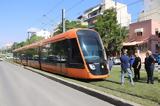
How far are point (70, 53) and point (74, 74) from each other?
1341 millimetres

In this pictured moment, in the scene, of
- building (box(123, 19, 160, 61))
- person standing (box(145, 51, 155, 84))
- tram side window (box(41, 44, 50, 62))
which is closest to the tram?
person standing (box(145, 51, 155, 84))

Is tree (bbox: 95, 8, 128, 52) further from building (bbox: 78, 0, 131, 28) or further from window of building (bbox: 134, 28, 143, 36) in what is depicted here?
building (bbox: 78, 0, 131, 28)

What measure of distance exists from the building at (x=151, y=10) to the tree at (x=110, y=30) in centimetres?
1325

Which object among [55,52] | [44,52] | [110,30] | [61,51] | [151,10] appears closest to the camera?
[61,51]

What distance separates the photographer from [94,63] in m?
22.3

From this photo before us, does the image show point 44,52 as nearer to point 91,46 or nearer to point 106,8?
point 91,46

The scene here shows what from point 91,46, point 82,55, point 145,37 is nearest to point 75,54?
point 82,55

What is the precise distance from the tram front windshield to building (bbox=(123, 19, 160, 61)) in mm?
39674

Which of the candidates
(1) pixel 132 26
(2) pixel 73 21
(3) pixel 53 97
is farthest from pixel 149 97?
(2) pixel 73 21

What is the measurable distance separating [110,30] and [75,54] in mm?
44367

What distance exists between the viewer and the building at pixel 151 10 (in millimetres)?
78812

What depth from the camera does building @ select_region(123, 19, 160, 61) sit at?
64000mm

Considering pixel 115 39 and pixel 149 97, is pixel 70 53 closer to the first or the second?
pixel 149 97

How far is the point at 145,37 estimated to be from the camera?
6588cm
